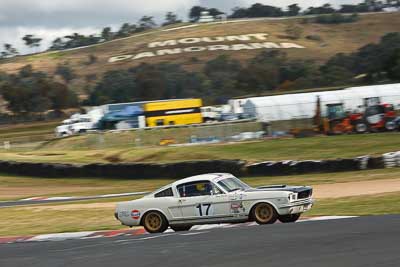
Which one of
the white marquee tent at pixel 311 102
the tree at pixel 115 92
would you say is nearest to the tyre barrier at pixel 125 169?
the white marquee tent at pixel 311 102

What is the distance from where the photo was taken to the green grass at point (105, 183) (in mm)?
25812

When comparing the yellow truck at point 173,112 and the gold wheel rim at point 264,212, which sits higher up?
the yellow truck at point 173,112

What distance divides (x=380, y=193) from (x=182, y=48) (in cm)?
14332

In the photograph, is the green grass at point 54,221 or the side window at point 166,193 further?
the green grass at point 54,221

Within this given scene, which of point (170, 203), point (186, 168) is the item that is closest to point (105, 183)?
point (186, 168)

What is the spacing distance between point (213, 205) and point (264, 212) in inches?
42.8

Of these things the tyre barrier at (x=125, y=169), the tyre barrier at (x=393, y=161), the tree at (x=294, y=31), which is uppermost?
the tree at (x=294, y=31)

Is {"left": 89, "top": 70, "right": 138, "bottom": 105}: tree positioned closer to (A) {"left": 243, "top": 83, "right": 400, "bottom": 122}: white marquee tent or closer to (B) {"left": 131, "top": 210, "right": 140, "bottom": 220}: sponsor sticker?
(A) {"left": 243, "top": 83, "right": 400, "bottom": 122}: white marquee tent

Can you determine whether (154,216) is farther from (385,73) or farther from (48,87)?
(48,87)

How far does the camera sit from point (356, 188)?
72.4ft

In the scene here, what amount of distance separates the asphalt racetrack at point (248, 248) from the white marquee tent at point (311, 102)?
3910 centimetres

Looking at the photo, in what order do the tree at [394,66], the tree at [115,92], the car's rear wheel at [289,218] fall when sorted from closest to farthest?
1. the car's rear wheel at [289,218]
2. the tree at [394,66]
3. the tree at [115,92]

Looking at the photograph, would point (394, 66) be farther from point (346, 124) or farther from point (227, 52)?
point (227, 52)

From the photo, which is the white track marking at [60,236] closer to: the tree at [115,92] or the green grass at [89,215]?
the green grass at [89,215]
